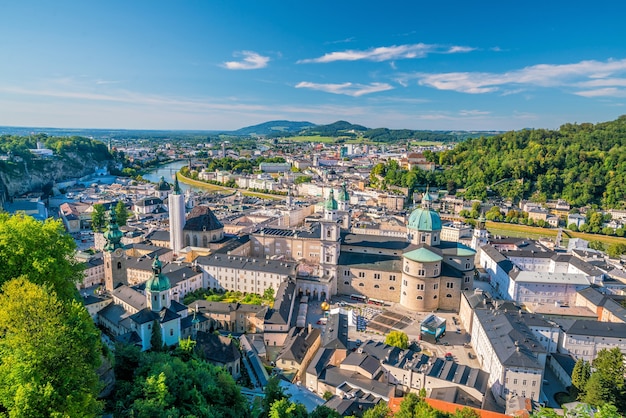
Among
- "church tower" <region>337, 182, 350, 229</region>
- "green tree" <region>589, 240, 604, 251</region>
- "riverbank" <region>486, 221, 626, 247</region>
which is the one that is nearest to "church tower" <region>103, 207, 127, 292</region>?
"church tower" <region>337, 182, 350, 229</region>

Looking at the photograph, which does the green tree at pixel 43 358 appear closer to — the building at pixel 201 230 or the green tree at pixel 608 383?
the green tree at pixel 608 383

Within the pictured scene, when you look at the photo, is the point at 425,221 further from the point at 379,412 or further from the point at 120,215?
the point at 120,215

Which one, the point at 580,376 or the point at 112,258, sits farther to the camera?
the point at 112,258

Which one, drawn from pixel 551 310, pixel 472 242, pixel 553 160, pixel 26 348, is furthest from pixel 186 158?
pixel 26 348

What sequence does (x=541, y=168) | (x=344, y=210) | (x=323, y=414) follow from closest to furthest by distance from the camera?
1. (x=323, y=414)
2. (x=344, y=210)
3. (x=541, y=168)

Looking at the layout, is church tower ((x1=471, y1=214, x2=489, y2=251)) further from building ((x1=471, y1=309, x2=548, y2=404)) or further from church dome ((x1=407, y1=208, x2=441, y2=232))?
building ((x1=471, y1=309, x2=548, y2=404))

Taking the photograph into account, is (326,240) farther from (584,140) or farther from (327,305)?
(584,140)

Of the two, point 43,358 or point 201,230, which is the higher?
point 43,358

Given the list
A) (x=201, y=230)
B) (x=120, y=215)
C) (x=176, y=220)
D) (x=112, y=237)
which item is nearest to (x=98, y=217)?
(x=120, y=215)
